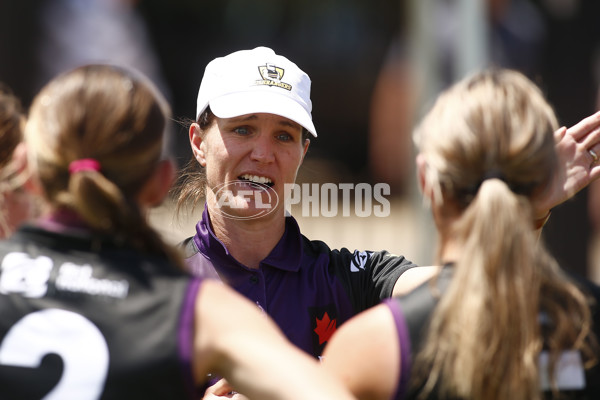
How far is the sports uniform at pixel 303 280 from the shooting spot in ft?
9.88

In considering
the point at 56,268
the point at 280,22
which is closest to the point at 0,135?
the point at 56,268

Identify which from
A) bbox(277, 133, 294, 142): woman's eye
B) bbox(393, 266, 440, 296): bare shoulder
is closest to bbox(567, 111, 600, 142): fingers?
bbox(393, 266, 440, 296): bare shoulder

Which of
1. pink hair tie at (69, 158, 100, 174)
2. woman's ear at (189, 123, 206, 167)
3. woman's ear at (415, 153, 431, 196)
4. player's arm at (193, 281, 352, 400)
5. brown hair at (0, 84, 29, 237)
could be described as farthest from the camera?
woman's ear at (189, 123, 206, 167)

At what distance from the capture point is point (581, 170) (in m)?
2.80

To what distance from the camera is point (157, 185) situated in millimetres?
2223

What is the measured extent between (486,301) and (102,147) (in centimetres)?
96

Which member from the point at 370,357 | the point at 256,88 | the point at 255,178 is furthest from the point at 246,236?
the point at 370,357

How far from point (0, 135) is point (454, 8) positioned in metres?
6.03

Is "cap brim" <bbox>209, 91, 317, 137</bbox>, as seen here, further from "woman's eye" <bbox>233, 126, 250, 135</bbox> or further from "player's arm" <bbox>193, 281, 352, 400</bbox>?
"player's arm" <bbox>193, 281, 352, 400</bbox>

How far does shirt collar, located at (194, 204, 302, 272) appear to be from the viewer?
3107 mm

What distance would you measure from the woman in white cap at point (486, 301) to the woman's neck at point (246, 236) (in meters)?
0.99

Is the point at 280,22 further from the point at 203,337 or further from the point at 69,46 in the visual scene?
the point at 203,337

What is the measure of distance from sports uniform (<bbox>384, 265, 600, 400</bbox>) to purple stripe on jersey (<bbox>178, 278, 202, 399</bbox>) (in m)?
0.46

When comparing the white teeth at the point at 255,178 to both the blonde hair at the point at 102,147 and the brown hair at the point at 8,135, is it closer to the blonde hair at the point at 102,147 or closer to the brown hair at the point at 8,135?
the brown hair at the point at 8,135
